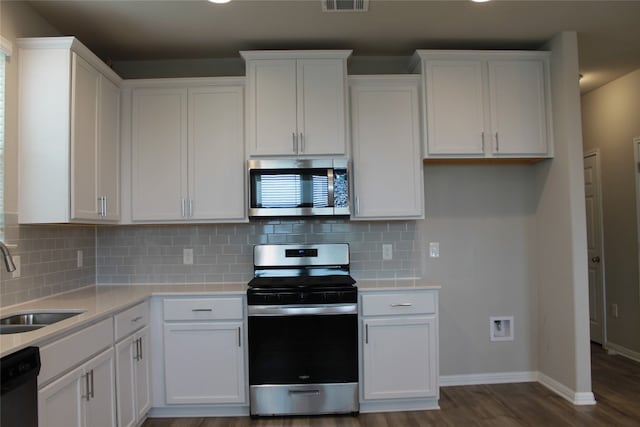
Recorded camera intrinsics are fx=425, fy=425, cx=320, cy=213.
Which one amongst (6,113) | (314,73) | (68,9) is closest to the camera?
(6,113)

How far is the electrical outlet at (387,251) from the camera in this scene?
131 inches

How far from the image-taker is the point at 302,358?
2.77 meters

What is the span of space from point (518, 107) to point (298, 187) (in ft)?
5.63

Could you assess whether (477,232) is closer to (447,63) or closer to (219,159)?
(447,63)

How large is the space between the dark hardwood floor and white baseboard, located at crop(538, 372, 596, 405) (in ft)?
0.13

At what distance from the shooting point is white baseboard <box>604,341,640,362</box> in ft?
12.7

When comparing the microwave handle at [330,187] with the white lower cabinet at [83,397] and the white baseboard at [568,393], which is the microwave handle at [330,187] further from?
the white baseboard at [568,393]

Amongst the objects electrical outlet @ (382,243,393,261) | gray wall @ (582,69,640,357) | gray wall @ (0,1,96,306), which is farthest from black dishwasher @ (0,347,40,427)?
gray wall @ (582,69,640,357)

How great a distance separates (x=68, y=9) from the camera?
2.57 m

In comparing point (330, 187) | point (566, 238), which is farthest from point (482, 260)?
point (330, 187)

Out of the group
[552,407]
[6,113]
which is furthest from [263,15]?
[552,407]

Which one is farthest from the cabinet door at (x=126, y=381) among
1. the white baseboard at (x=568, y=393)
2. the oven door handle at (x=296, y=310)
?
the white baseboard at (x=568, y=393)

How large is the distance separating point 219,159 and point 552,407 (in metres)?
2.87

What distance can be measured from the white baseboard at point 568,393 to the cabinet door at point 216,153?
260 cm
